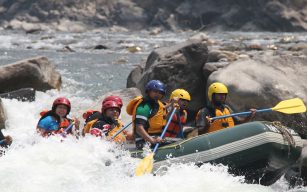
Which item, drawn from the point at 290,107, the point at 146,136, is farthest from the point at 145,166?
the point at 290,107

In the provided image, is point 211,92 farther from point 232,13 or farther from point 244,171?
point 232,13

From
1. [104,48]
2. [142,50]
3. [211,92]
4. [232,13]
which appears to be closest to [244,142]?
[211,92]

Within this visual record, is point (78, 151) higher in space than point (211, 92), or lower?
lower

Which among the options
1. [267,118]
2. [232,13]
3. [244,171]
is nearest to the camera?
[244,171]

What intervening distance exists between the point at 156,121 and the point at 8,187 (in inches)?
84.6

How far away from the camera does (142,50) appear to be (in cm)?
3108

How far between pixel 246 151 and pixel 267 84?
2972mm

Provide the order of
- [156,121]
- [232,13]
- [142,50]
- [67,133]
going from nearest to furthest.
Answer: [156,121] → [67,133] → [142,50] → [232,13]

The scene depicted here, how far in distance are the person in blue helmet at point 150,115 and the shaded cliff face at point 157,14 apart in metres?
50.4

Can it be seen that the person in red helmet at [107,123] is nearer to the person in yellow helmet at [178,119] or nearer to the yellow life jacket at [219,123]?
the person in yellow helmet at [178,119]

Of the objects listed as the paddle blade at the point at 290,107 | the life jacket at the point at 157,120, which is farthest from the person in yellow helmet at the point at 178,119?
the paddle blade at the point at 290,107

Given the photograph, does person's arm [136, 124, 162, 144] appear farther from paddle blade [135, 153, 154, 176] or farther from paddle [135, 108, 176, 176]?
paddle blade [135, 153, 154, 176]

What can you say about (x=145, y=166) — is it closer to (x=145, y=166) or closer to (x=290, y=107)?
(x=145, y=166)

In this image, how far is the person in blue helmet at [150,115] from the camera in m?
6.89
